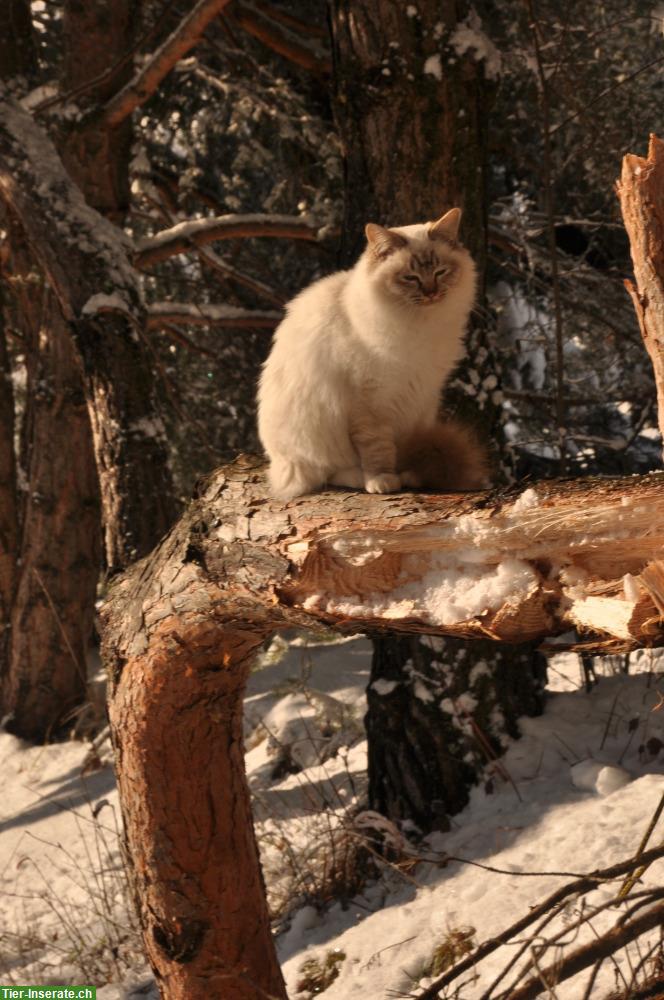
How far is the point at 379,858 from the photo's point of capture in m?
4.24

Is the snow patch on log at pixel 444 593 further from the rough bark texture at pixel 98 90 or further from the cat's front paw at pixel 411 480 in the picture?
the rough bark texture at pixel 98 90

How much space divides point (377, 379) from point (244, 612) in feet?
2.70

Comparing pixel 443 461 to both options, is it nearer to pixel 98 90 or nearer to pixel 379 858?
pixel 379 858

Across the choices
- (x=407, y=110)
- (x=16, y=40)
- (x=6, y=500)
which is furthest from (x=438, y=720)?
(x=16, y=40)

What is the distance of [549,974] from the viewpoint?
2.41m

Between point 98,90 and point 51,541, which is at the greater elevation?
point 98,90

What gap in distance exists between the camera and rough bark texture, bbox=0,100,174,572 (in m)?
4.45

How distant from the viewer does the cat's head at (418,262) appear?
309 centimetres

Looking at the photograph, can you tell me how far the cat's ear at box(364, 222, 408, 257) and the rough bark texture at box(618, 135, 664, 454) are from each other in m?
1.20

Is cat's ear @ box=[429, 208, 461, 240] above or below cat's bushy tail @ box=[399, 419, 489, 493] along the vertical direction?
above

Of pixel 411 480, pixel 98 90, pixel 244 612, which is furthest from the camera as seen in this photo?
pixel 98 90

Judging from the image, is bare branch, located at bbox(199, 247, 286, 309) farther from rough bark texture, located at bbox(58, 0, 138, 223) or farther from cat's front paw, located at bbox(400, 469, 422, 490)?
cat's front paw, located at bbox(400, 469, 422, 490)

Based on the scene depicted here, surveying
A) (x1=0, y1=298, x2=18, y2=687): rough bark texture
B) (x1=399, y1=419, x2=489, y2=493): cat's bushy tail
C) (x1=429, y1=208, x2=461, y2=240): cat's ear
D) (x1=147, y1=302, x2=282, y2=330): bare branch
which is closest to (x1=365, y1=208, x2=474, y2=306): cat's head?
(x1=429, y1=208, x2=461, y2=240): cat's ear

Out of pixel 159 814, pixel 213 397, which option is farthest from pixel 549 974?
pixel 213 397
